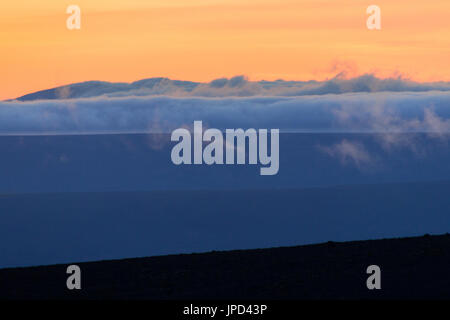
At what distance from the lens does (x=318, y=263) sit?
83.3 feet

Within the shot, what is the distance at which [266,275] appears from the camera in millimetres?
23953

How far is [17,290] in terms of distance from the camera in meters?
23.8

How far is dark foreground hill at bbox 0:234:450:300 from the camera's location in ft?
70.0

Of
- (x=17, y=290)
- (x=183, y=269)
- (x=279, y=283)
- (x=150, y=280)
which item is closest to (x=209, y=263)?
(x=183, y=269)

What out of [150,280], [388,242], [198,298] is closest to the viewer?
[198,298]

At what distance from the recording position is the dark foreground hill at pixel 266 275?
2134 cm

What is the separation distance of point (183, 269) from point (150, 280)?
1.68 metres
